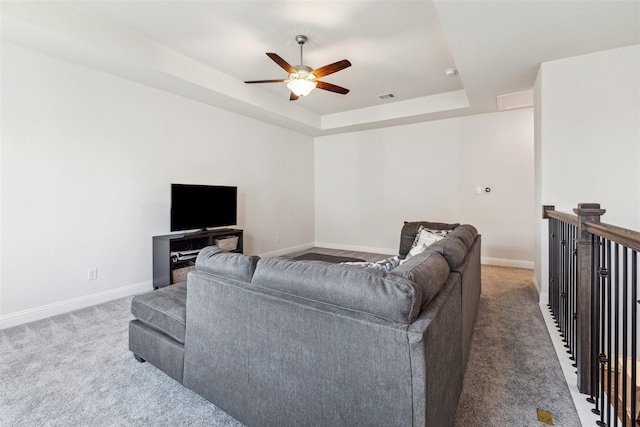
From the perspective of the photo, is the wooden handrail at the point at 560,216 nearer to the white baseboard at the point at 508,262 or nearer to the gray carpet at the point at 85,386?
the white baseboard at the point at 508,262

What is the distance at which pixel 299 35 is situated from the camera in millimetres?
2959

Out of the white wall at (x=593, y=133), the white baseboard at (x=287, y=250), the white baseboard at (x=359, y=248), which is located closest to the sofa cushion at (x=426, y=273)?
the white wall at (x=593, y=133)

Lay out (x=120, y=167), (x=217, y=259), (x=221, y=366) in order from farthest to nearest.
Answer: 1. (x=120, y=167)
2. (x=217, y=259)
3. (x=221, y=366)

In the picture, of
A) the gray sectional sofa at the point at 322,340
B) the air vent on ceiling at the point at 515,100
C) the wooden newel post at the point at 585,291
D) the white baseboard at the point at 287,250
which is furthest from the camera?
the white baseboard at the point at 287,250

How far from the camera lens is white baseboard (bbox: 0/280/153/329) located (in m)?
2.64

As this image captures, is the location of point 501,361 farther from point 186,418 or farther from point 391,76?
point 391,76

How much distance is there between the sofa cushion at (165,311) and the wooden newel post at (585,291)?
2.26m

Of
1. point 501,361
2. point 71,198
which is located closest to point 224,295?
point 501,361

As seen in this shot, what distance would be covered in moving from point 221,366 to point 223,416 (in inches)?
11.6

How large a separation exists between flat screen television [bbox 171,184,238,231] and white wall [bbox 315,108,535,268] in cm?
259

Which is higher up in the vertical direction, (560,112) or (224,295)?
(560,112)

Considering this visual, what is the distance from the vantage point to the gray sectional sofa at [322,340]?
1.04m

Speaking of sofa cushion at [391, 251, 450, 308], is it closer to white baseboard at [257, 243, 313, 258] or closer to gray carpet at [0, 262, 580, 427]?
gray carpet at [0, 262, 580, 427]

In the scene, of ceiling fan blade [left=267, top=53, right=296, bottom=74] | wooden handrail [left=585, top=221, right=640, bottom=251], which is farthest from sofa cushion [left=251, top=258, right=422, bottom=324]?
ceiling fan blade [left=267, top=53, right=296, bottom=74]
